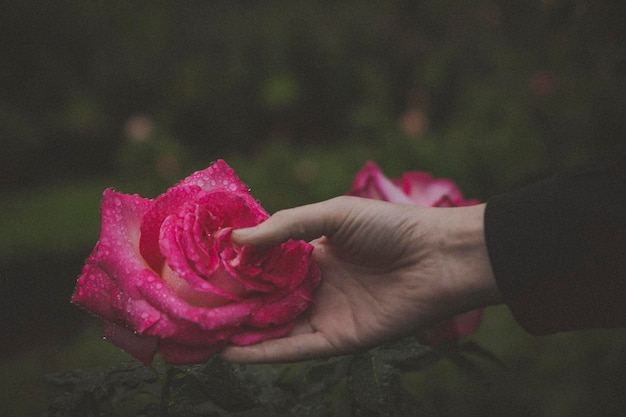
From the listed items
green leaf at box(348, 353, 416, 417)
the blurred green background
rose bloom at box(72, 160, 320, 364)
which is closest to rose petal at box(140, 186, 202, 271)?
rose bloom at box(72, 160, 320, 364)

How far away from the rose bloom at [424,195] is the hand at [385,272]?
3 centimetres

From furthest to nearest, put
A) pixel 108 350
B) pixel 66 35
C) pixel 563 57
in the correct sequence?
pixel 66 35 < pixel 108 350 < pixel 563 57

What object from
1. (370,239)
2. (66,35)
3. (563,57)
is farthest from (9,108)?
(370,239)

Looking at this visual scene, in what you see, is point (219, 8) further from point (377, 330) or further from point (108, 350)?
point (377, 330)

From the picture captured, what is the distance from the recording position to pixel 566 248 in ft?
4.17

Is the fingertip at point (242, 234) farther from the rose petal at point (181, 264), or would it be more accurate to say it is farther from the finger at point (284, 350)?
the finger at point (284, 350)

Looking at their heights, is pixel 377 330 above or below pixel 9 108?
below

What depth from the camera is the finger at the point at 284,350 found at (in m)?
1.15

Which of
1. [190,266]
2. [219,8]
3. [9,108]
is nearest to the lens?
[190,266]

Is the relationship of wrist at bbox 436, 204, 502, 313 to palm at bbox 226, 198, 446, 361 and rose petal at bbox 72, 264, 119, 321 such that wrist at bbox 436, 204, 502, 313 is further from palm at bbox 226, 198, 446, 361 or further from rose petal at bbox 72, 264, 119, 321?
rose petal at bbox 72, 264, 119, 321

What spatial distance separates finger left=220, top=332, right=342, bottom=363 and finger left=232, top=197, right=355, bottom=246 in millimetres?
188

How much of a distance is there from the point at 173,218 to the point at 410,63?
5604mm

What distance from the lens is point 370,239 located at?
52.6 inches

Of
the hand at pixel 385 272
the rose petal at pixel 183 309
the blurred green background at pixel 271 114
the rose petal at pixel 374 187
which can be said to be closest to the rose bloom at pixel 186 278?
the rose petal at pixel 183 309
